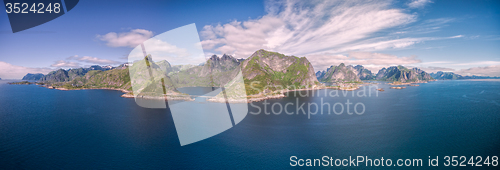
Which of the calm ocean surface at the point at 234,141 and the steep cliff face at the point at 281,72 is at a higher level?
the steep cliff face at the point at 281,72

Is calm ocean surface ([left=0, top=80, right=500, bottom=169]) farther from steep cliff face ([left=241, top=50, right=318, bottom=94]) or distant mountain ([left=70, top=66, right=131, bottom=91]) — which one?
distant mountain ([left=70, top=66, right=131, bottom=91])

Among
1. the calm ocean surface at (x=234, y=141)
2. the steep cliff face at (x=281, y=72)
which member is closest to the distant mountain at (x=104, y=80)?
the steep cliff face at (x=281, y=72)

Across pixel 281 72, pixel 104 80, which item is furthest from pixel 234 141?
pixel 104 80

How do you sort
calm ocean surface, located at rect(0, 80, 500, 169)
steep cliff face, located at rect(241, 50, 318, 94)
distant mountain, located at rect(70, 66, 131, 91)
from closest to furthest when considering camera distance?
calm ocean surface, located at rect(0, 80, 500, 169) < steep cliff face, located at rect(241, 50, 318, 94) < distant mountain, located at rect(70, 66, 131, 91)

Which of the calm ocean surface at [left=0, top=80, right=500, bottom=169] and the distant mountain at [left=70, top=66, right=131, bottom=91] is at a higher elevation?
the distant mountain at [left=70, top=66, right=131, bottom=91]

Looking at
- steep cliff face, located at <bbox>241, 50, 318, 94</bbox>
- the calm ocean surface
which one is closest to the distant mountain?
steep cliff face, located at <bbox>241, 50, 318, 94</bbox>

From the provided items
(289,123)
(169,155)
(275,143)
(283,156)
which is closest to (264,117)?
(289,123)

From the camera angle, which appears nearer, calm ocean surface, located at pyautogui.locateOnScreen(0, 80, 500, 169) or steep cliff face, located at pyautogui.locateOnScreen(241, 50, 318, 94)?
calm ocean surface, located at pyautogui.locateOnScreen(0, 80, 500, 169)

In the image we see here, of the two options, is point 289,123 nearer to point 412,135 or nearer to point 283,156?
point 283,156

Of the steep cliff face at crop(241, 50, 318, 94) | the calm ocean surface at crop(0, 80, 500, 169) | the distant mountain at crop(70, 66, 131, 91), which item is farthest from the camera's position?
the distant mountain at crop(70, 66, 131, 91)

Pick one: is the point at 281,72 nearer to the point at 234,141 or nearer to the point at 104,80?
the point at 234,141

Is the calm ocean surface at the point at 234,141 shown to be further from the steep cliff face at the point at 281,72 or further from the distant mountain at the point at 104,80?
the distant mountain at the point at 104,80
